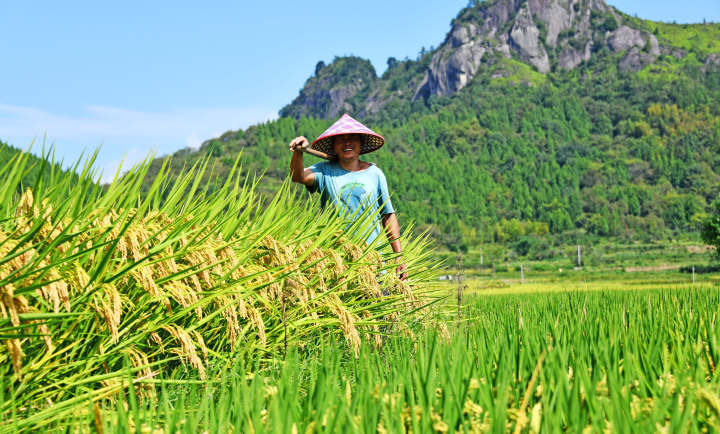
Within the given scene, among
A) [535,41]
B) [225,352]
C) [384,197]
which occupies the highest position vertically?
[535,41]

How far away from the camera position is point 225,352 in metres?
2.14

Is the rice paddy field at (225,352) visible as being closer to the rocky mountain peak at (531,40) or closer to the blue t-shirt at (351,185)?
the blue t-shirt at (351,185)

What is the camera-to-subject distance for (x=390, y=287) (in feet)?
9.34

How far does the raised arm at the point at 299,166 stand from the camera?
124 inches

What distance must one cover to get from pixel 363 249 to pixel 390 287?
23cm

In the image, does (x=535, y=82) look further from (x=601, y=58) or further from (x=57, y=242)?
(x=57, y=242)

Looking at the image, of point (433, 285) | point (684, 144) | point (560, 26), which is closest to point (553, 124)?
point (684, 144)

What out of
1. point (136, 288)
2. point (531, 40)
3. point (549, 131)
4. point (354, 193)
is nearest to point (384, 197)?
point (354, 193)

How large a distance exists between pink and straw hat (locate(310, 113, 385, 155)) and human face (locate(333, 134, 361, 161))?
0.06 meters

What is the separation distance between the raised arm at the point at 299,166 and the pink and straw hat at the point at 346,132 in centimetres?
24

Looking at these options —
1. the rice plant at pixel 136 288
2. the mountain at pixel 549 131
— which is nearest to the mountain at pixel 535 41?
the mountain at pixel 549 131

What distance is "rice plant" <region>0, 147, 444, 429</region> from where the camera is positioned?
4.87 feet

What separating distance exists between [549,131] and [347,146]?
11586 cm

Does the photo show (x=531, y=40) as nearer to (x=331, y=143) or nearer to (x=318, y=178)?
(x=331, y=143)
